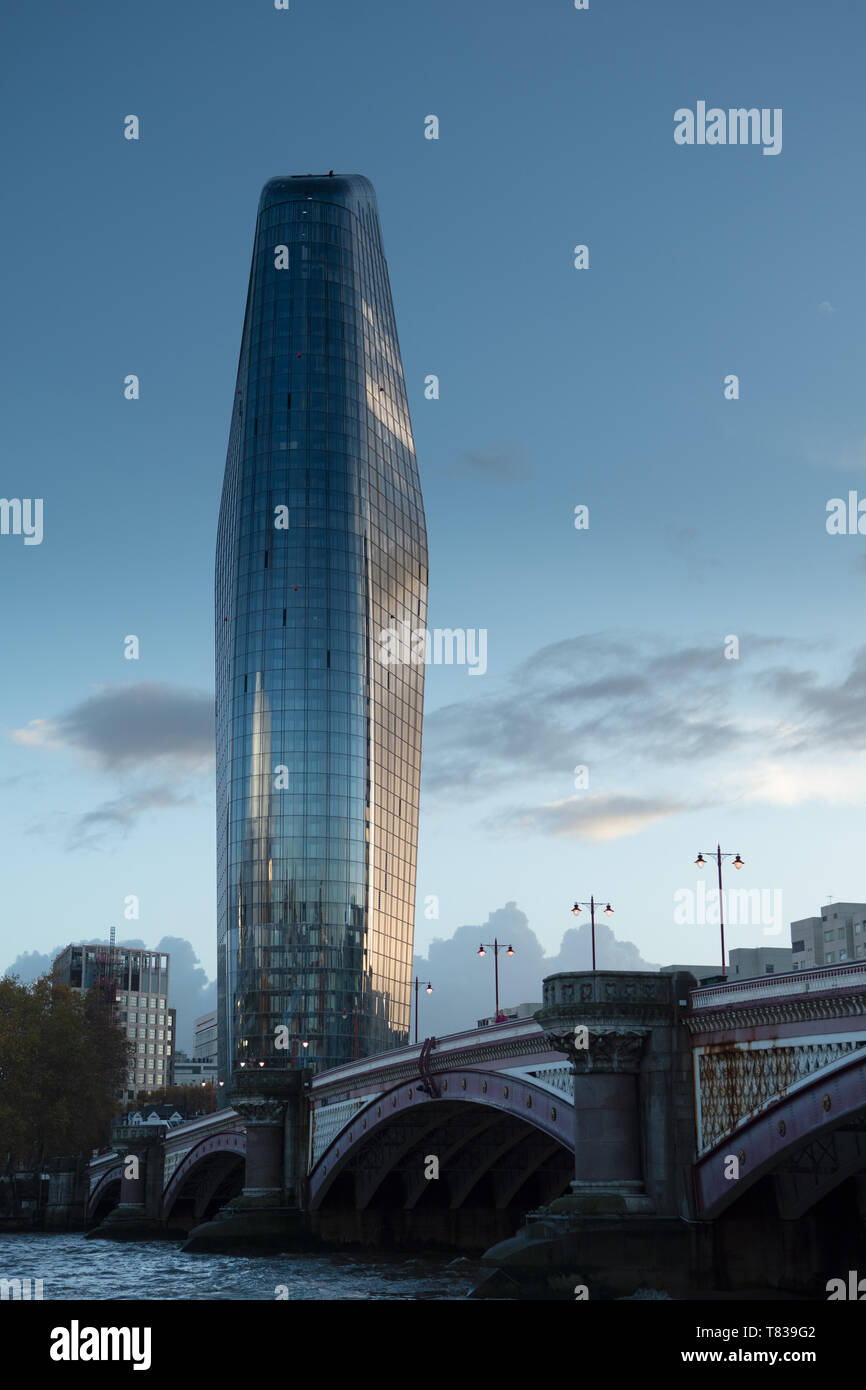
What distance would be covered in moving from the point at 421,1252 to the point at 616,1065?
1625 inches

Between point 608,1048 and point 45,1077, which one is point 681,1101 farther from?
point 45,1077

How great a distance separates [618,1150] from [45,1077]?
123 meters

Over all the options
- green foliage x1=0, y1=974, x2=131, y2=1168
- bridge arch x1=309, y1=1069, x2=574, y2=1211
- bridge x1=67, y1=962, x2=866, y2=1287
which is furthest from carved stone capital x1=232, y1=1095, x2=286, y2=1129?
green foliage x1=0, y1=974, x2=131, y2=1168

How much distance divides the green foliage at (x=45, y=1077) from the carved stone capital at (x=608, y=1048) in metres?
117

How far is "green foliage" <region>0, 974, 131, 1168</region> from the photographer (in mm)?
158500

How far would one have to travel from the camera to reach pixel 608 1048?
169 ft

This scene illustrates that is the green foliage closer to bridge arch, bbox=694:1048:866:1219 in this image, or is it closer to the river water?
the river water

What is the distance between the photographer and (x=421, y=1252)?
286 feet

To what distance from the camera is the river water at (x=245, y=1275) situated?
63.7 metres

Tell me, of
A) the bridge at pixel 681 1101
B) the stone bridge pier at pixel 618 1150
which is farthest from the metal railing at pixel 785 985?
the stone bridge pier at pixel 618 1150

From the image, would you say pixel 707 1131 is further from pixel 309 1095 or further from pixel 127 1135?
pixel 127 1135

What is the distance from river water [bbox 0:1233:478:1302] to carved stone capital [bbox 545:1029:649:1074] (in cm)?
940

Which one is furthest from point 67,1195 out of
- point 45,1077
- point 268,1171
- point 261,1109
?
point 268,1171
